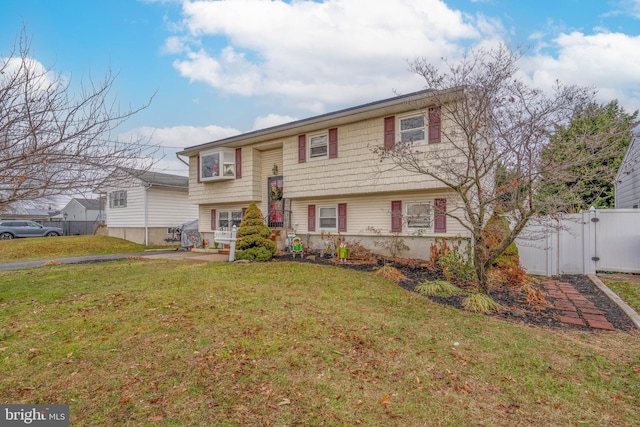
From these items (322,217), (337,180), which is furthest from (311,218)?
(337,180)

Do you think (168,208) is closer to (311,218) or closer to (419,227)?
(311,218)

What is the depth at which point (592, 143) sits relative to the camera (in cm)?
518

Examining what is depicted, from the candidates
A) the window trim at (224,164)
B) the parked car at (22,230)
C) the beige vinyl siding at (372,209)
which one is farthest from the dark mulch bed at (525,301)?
the parked car at (22,230)

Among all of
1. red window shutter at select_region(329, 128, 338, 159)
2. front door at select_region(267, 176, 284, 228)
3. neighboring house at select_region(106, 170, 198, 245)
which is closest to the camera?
red window shutter at select_region(329, 128, 338, 159)

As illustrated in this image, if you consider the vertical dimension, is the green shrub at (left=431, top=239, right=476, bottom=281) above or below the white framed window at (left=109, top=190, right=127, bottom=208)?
below

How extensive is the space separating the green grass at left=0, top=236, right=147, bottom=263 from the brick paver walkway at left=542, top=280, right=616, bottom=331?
17399 millimetres

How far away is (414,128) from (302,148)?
4485 mm

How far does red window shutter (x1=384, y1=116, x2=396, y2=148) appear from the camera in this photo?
1090 centimetres

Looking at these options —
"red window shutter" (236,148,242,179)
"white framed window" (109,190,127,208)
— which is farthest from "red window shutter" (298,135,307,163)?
"white framed window" (109,190,127,208)

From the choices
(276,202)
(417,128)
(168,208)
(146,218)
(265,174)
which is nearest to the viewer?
(417,128)

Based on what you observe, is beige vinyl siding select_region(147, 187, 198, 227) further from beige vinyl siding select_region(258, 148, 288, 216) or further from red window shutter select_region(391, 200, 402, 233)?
red window shutter select_region(391, 200, 402, 233)

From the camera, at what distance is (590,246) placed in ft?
28.3

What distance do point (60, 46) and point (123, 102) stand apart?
1.46 meters

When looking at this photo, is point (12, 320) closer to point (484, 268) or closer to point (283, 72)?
point (484, 268)
